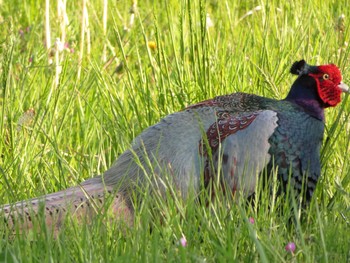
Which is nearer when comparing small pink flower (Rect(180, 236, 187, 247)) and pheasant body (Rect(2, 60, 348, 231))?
small pink flower (Rect(180, 236, 187, 247))

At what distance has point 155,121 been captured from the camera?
3832mm

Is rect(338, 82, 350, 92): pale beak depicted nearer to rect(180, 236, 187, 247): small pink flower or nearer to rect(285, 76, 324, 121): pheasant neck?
rect(285, 76, 324, 121): pheasant neck

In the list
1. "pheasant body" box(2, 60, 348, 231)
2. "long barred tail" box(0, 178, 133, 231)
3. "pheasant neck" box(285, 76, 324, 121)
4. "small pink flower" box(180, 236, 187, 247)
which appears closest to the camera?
"small pink flower" box(180, 236, 187, 247)

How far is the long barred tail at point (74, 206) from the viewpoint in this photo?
2.80 meters

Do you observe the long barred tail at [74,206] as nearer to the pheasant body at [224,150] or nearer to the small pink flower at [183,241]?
the pheasant body at [224,150]

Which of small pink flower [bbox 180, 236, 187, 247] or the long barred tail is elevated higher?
small pink flower [bbox 180, 236, 187, 247]

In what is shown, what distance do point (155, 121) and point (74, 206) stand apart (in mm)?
868

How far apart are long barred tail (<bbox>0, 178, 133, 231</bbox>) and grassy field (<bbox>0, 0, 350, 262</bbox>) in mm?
76

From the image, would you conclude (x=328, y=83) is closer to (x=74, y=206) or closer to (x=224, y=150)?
(x=224, y=150)

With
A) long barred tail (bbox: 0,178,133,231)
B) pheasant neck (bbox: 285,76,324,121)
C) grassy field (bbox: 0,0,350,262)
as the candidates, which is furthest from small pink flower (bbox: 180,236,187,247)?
pheasant neck (bbox: 285,76,324,121)

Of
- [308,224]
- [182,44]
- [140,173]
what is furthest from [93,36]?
[308,224]

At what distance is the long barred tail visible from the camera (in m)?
2.80

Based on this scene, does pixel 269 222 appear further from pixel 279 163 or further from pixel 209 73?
pixel 209 73

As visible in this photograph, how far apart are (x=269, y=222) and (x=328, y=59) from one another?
155 cm
